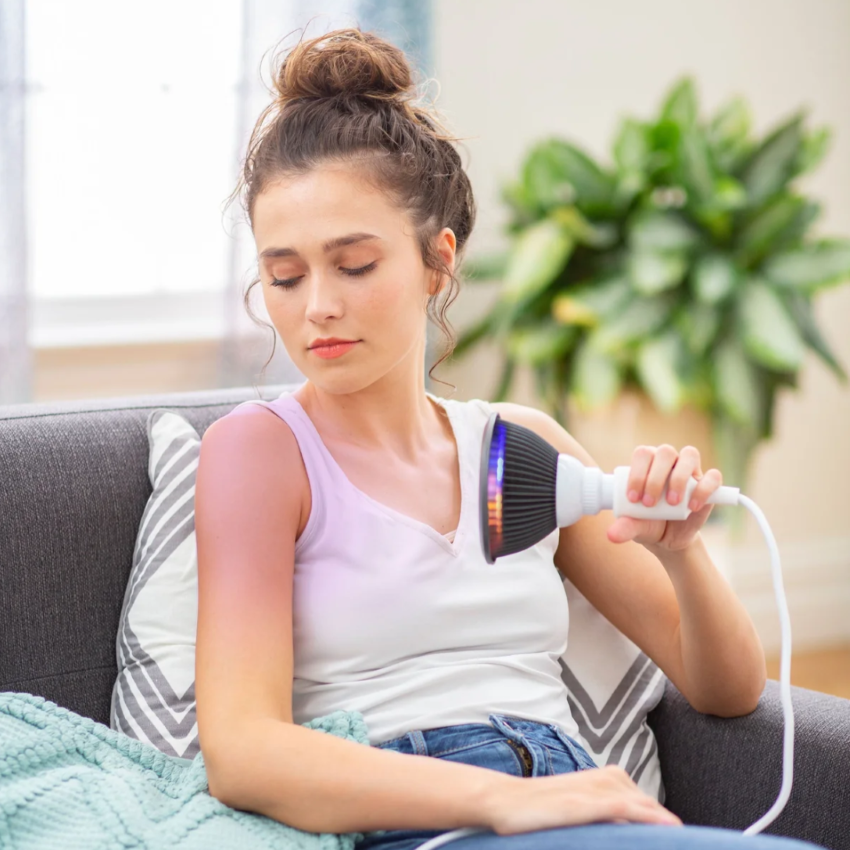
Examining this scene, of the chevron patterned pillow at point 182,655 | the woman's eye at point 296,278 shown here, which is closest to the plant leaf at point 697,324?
the chevron patterned pillow at point 182,655

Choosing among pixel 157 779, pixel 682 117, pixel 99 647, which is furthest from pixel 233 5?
pixel 157 779

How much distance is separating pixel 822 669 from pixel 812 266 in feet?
3.75

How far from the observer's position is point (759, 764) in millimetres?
1274

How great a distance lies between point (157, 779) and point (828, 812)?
0.73m

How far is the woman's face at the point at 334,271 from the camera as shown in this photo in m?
1.15

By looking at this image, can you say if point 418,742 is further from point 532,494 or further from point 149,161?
point 149,161

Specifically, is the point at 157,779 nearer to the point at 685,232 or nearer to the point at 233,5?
the point at 233,5

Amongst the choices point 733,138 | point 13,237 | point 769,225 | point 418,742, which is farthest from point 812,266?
point 418,742

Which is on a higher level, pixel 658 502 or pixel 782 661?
pixel 658 502

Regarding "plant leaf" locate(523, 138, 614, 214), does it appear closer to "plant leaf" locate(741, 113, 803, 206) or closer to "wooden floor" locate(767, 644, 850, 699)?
"plant leaf" locate(741, 113, 803, 206)

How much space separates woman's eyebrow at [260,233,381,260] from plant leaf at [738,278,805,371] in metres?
1.82

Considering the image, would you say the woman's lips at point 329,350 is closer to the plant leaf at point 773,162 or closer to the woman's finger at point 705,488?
the woman's finger at point 705,488

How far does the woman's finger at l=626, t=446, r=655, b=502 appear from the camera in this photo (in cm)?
97

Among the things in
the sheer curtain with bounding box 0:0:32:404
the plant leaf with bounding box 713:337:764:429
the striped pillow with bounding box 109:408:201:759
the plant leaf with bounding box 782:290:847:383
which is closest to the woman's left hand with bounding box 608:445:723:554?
the striped pillow with bounding box 109:408:201:759
